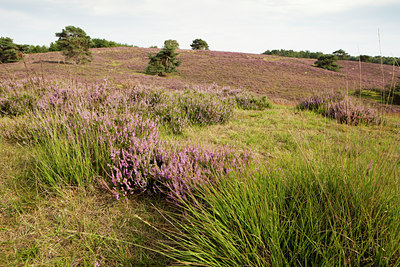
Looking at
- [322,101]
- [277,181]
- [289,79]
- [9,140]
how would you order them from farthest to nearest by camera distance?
1. [289,79]
2. [322,101]
3. [9,140]
4. [277,181]

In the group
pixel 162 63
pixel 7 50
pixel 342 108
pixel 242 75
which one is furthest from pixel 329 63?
pixel 7 50

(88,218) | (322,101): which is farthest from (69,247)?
(322,101)

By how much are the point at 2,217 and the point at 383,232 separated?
3.07 m

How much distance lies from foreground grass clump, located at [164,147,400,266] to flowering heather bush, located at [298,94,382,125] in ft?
14.1

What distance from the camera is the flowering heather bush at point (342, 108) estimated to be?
5.88 m

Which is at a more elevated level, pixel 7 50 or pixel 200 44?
pixel 200 44

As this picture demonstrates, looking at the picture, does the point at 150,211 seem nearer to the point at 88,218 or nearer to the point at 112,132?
the point at 88,218

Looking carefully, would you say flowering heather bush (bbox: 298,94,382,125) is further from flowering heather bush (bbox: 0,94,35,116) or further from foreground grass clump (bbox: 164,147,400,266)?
flowering heather bush (bbox: 0,94,35,116)

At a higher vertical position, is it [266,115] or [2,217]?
[266,115]

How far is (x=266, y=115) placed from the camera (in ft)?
21.6

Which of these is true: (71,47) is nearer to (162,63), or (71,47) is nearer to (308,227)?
(162,63)

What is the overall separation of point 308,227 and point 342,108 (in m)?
6.23

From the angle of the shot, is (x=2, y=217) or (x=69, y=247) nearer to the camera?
(x=69, y=247)

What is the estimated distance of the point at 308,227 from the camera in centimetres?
144
